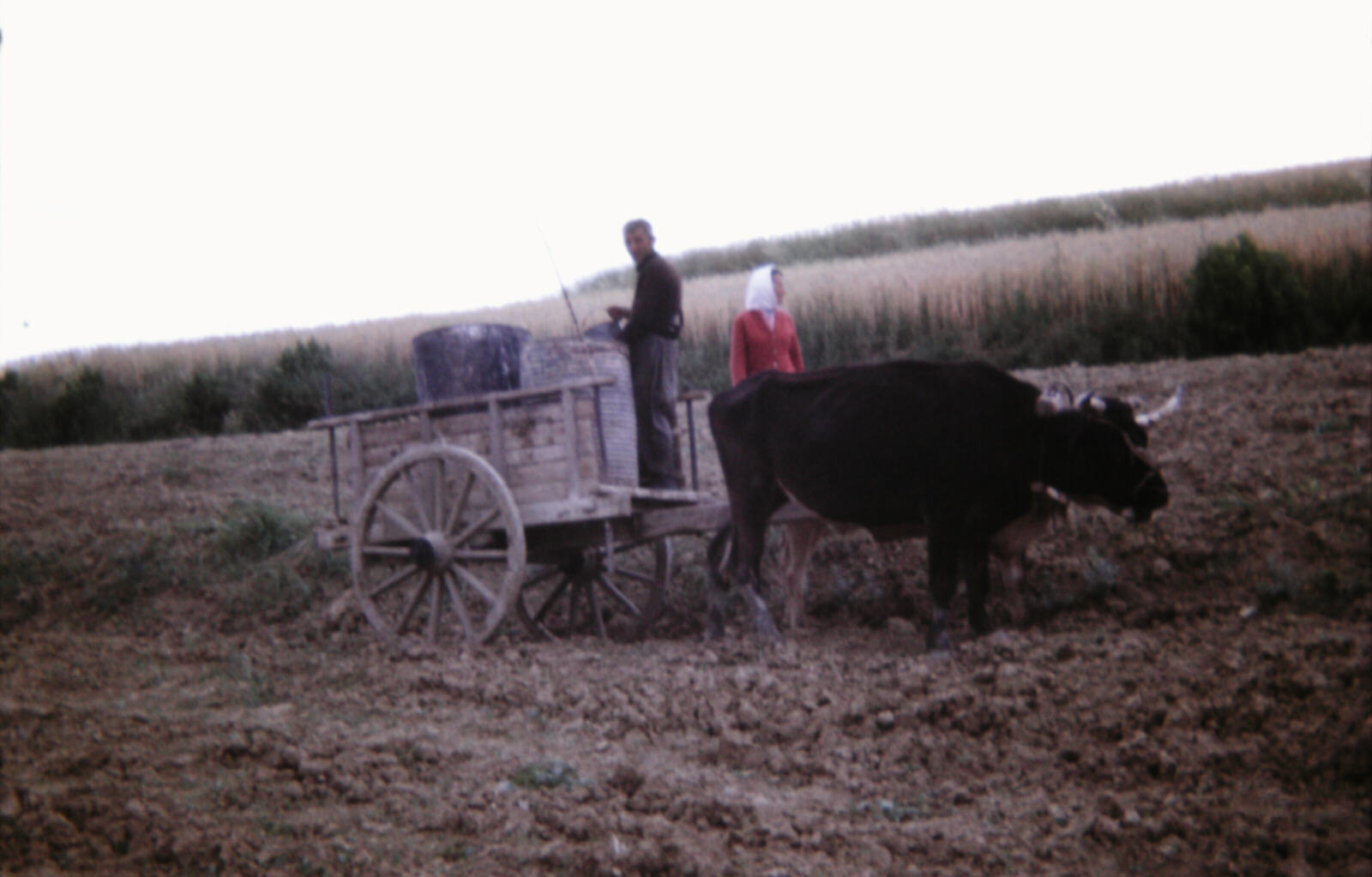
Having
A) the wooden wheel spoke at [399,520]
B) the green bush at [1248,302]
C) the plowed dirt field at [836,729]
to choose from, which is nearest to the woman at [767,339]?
the plowed dirt field at [836,729]

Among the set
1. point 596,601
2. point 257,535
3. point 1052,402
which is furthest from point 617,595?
point 257,535

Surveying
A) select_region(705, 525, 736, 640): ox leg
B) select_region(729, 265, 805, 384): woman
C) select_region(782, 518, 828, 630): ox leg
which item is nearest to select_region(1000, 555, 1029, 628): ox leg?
select_region(782, 518, 828, 630): ox leg

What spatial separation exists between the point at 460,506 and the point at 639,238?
6.72ft

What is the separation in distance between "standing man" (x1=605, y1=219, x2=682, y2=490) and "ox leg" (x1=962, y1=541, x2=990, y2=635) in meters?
2.01

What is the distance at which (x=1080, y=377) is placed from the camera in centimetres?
1100

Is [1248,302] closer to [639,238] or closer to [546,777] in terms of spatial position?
[639,238]

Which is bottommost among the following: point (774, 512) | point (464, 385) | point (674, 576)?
point (674, 576)

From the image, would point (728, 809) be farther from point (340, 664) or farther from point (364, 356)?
point (364, 356)

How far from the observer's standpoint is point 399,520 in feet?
23.3

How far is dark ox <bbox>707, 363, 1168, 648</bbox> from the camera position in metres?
6.01

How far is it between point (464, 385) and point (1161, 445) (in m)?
5.00

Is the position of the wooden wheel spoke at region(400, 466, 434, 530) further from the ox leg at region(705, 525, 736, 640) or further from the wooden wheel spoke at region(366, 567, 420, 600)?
the ox leg at region(705, 525, 736, 640)

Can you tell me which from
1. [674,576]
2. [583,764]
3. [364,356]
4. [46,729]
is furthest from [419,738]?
[364,356]

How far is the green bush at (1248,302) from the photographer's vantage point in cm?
1235
